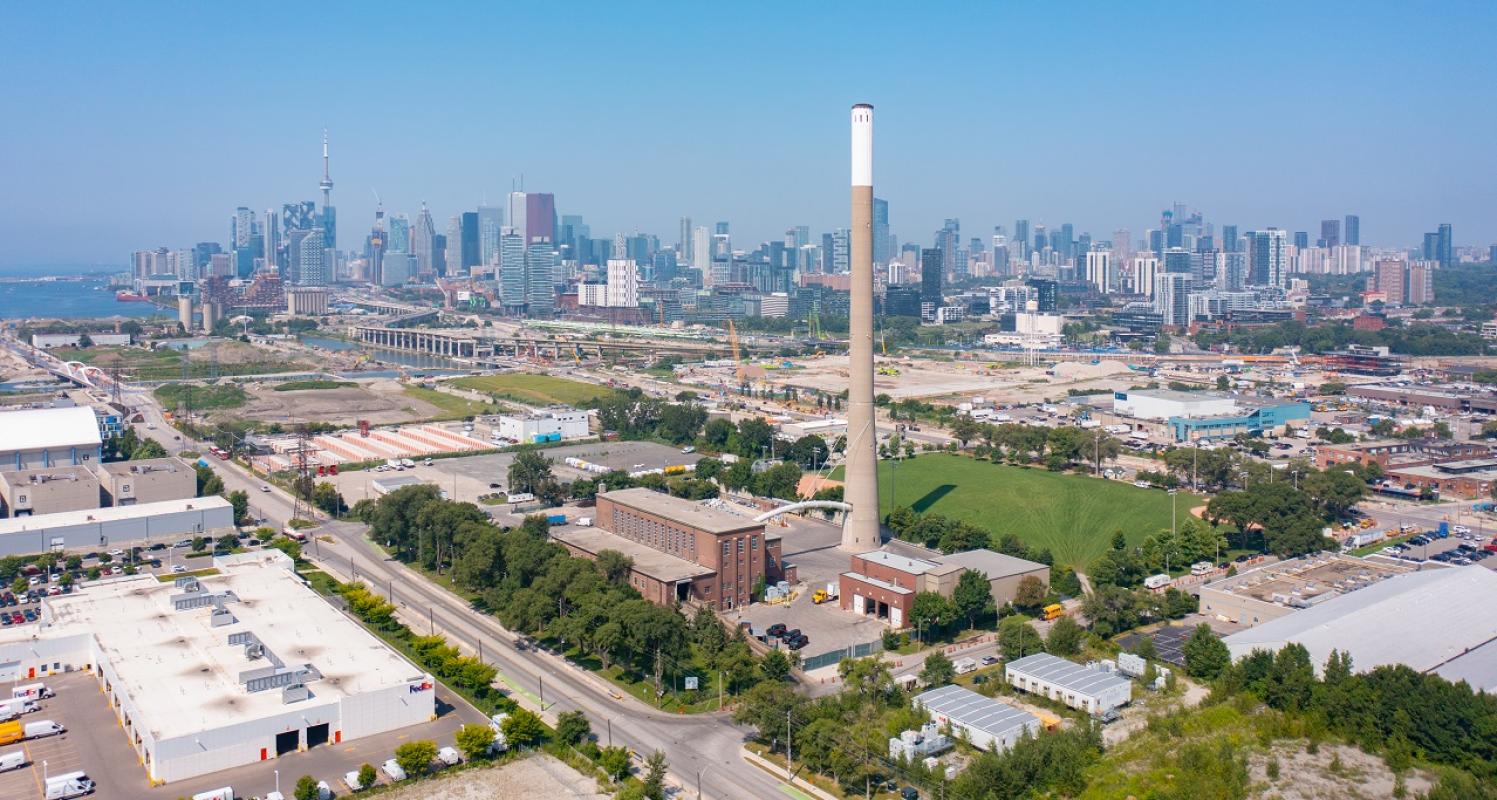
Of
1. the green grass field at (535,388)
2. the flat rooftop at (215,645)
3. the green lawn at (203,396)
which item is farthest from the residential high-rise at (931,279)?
the flat rooftop at (215,645)

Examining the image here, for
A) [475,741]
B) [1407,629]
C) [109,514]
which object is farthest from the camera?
[109,514]

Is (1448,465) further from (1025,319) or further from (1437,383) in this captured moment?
(1025,319)

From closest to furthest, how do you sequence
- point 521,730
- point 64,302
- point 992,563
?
1. point 521,730
2. point 992,563
3. point 64,302

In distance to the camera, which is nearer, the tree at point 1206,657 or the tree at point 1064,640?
the tree at point 1206,657

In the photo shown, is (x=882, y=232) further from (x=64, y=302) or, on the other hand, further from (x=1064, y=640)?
(x=1064, y=640)

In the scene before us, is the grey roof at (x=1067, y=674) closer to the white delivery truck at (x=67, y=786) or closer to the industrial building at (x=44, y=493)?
the white delivery truck at (x=67, y=786)

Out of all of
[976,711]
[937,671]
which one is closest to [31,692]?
[937,671]

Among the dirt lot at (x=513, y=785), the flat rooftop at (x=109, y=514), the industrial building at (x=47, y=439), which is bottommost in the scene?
the dirt lot at (x=513, y=785)
